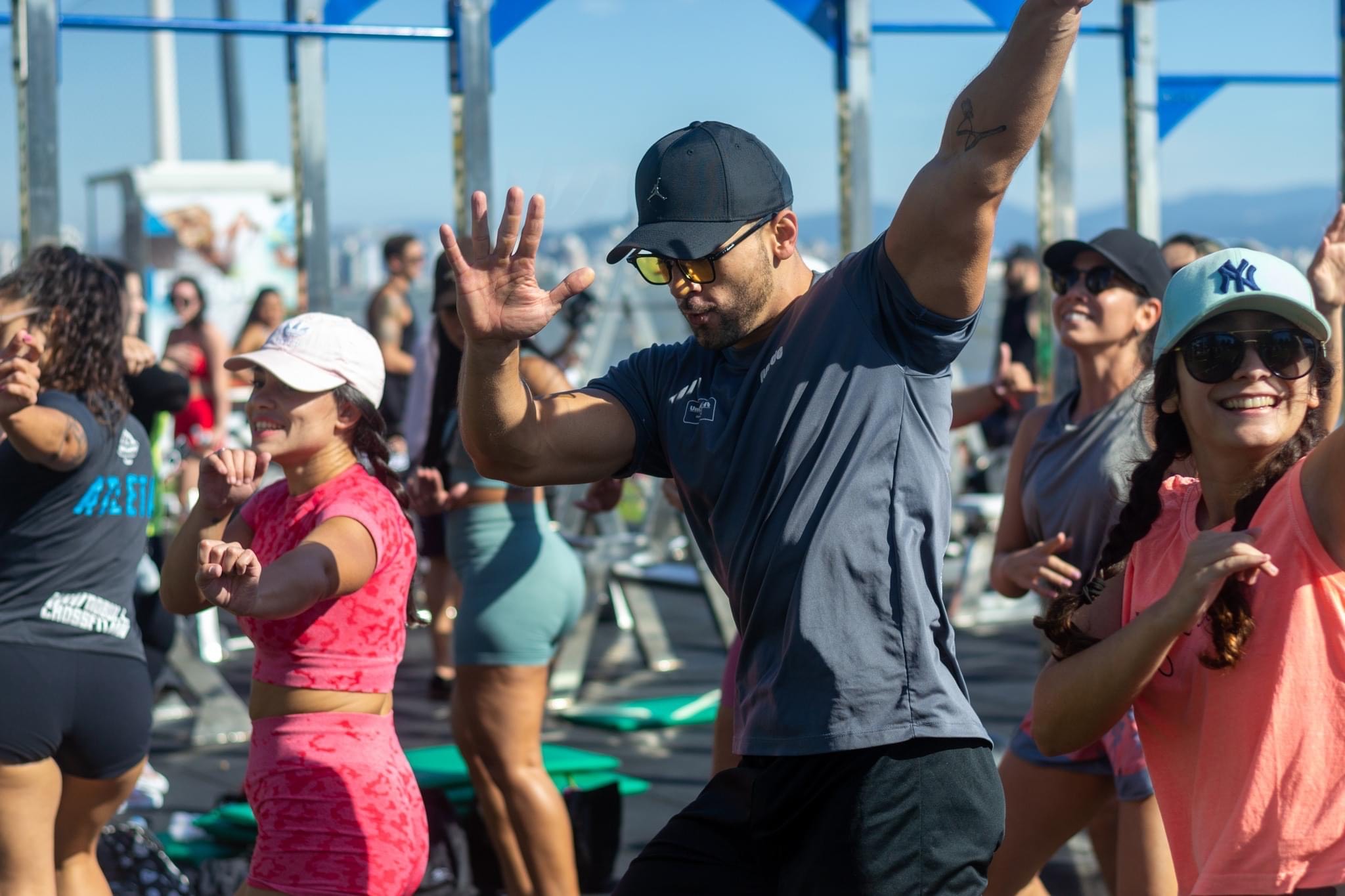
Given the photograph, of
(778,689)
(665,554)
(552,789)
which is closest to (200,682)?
(665,554)

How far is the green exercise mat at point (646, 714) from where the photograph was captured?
284 inches

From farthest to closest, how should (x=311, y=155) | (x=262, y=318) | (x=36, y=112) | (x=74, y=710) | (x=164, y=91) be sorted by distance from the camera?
1. (x=164, y=91)
2. (x=262, y=318)
3. (x=311, y=155)
4. (x=36, y=112)
5. (x=74, y=710)

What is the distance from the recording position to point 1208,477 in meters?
2.36

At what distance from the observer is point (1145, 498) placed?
2490 millimetres

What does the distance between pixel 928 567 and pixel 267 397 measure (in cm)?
148

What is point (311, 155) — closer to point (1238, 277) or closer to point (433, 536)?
point (433, 536)

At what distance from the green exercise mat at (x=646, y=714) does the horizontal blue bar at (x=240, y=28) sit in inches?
120

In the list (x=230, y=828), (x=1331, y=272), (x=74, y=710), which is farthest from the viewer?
(x=230, y=828)

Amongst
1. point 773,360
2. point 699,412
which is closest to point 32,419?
point 699,412

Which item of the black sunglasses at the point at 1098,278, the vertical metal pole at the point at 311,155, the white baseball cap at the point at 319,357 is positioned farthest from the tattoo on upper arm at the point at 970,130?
the vertical metal pole at the point at 311,155

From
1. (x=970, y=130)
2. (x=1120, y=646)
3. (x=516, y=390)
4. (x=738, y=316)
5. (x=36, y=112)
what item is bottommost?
(x=1120, y=646)

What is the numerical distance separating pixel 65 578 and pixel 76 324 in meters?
0.60

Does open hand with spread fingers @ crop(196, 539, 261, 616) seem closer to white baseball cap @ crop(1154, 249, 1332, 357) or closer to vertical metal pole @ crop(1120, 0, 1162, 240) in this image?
Answer: white baseball cap @ crop(1154, 249, 1332, 357)

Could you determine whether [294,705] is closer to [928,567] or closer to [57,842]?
[57,842]
